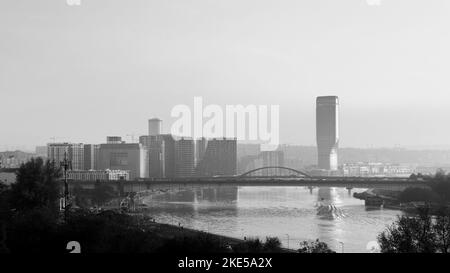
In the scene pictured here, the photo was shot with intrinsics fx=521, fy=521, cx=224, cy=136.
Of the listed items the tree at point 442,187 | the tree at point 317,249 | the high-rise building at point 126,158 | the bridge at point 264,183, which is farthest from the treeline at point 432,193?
the high-rise building at point 126,158

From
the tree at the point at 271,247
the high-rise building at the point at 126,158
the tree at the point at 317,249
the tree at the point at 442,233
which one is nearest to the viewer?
the tree at the point at 271,247

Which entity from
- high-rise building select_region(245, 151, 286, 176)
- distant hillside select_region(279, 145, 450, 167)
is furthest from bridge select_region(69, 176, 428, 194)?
distant hillside select_region(279, 145, 450, 167)

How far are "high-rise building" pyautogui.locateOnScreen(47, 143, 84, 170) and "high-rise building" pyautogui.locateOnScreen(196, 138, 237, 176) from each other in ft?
12.3

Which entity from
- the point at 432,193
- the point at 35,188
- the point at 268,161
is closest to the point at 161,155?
the point at 268,161

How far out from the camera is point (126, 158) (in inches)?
645

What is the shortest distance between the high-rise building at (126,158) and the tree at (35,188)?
10.4 metres

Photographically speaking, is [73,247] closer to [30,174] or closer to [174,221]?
[30,174]

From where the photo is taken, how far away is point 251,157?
39.4ft

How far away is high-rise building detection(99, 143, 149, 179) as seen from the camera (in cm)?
1619

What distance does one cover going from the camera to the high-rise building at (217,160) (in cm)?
1304

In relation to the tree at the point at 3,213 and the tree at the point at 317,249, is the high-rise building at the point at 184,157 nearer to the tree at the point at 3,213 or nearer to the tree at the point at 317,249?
the tree at the point at 3,213

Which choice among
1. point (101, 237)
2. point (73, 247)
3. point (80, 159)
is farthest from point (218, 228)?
point (80, 159)
